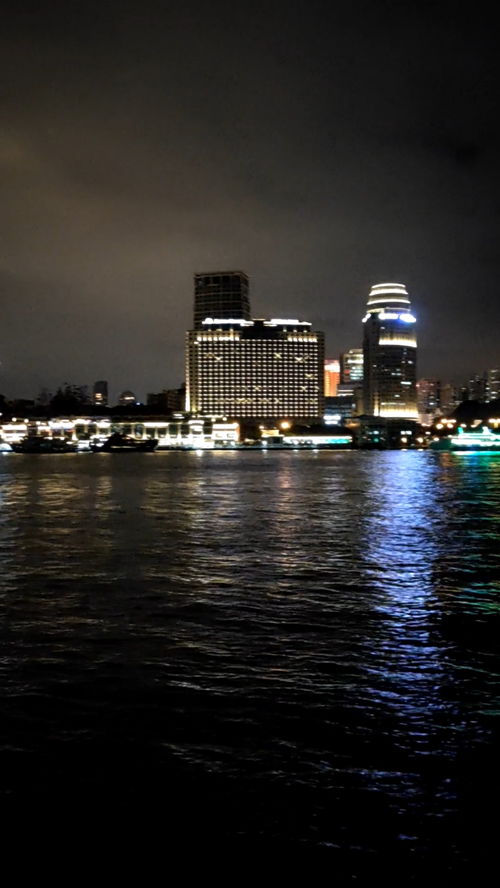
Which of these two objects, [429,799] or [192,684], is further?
[192,684]

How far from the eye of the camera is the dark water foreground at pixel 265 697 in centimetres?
651

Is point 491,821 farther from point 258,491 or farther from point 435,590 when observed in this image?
point 258,491

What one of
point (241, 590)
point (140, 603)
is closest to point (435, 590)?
point (241, 590)

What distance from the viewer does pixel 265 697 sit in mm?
9531

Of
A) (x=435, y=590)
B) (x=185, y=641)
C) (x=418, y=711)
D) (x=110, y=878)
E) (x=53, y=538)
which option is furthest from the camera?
(x=53, y=538)

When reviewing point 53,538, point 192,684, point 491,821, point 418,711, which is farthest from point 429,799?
point 53,538

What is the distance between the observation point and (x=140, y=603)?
15.8 meters

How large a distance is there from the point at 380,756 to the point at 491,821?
1456mm

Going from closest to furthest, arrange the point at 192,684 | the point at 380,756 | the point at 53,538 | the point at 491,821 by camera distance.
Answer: the point at 491,821
the point at 380,756
the point at 192,684
the point at 53,538

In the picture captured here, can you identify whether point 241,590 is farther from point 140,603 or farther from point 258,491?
point 258,491

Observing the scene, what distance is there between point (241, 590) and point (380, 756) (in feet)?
31.3

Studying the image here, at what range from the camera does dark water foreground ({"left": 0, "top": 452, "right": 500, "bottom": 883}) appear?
21.4ft

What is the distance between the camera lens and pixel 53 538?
27203 mm

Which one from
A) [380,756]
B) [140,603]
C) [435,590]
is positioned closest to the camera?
[380,756]
